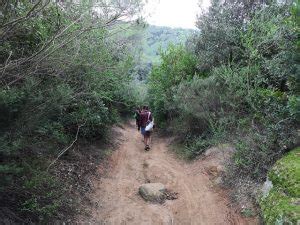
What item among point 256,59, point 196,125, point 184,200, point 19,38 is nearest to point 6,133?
point 19,38

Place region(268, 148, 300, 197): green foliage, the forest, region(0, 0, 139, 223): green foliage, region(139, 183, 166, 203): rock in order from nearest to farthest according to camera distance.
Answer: region(0, 0, 139, 223): green foliage < the forest < region(268, 148, 300, 197): green foliage < region(139, 183, 166, 203): rock

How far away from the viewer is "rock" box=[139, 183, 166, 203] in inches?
355

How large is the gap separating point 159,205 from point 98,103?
17.1 feet

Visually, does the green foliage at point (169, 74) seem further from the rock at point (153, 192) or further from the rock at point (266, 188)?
the rock at point (266, 188)

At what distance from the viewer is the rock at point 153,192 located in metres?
9.02

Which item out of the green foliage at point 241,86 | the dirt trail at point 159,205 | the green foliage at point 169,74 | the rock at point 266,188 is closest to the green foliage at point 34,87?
the dirt trail at point 159,205

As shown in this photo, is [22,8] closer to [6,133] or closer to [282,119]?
[6,133]

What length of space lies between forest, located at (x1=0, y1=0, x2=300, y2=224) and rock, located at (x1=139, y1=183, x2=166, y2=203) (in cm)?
155

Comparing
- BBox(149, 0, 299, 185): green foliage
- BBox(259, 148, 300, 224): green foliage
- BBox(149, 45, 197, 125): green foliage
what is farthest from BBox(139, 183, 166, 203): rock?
BBox(149, 45, 197, 125): green foliage

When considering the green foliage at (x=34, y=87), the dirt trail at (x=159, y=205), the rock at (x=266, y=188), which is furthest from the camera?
the dirt trail at (x=159, y=205)

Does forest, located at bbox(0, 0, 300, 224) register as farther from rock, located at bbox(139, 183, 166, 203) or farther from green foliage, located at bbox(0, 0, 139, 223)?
rock, located at bbox(139, 183, 166, 203)

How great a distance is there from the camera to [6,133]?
562cm

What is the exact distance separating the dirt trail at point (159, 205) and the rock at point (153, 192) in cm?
17

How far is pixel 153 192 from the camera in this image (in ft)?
30.1
